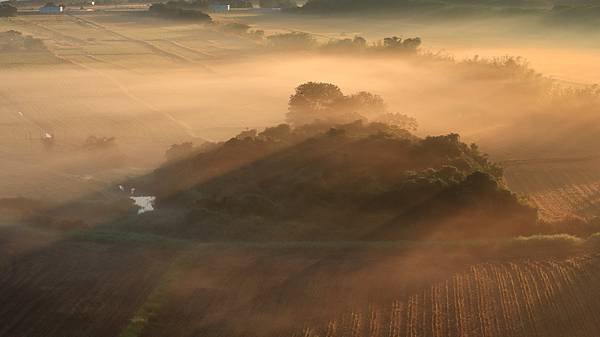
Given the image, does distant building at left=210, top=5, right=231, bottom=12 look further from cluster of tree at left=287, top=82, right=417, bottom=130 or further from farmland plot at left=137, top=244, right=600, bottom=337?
farmland plot at left=137, top=244, right=600, bottom=337

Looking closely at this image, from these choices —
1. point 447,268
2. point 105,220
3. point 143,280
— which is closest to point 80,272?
point 143,280

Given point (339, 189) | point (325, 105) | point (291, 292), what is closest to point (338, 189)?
point (339, 189)

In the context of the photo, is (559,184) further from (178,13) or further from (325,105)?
(178,13)

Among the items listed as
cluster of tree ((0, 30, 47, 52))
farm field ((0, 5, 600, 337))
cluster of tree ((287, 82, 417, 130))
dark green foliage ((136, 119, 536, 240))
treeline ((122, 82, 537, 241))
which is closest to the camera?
farm field ((0, 5, 600, 337))

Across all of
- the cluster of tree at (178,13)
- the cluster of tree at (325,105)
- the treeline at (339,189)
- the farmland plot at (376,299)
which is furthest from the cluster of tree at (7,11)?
the farmland plot at (376,299)

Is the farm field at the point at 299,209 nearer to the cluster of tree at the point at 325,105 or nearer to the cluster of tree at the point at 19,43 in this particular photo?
the cluster of tree at the point at 325,105

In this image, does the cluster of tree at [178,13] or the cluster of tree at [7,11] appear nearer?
Result: the cluster of tree at [7,11]

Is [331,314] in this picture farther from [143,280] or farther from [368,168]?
[368,168]

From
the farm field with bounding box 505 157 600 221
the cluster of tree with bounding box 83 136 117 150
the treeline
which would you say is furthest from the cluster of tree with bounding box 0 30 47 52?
the farm field with bounding box 505 157 600 221

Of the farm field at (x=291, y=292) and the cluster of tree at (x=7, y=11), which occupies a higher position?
the cluster of tree at (x=7, y=11)

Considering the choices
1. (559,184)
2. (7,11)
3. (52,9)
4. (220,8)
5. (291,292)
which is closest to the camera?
(291,292)
